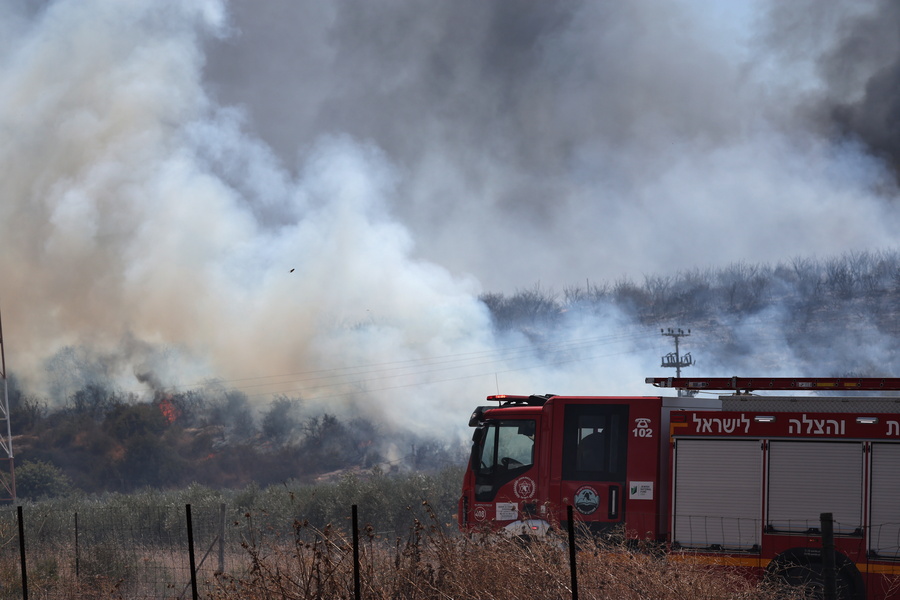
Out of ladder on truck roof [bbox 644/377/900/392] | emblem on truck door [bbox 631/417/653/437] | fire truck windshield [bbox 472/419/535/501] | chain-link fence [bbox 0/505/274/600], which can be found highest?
ladder on truck roof [bbox 644/377/900/392]

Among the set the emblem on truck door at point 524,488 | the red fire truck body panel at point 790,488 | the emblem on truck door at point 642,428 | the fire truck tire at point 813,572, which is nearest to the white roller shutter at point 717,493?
the red fire truck body panel at point 790,488

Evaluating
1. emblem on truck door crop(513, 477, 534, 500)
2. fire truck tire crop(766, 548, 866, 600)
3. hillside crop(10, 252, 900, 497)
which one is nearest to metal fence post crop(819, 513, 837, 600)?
fire truck tire crop(766, 548, 866, 600)

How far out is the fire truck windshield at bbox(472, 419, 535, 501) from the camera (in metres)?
14.0

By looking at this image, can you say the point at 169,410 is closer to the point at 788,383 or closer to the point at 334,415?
the point at 334,415

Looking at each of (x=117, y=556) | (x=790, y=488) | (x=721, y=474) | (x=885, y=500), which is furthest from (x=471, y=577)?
(x=117, y=556)

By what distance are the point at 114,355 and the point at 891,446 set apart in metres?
56.4

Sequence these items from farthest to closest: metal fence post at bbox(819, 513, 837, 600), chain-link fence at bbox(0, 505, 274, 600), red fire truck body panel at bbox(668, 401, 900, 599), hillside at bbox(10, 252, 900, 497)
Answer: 1. hillside at bbox(10, 252, 900, 497)
2. chain-link fence at bbox(0, 505, 274, 600)
3. red fire truck body panel at bbox(668, 401, 900, 599)
4. metal fence post at bbox(819, 513, 837, 600)

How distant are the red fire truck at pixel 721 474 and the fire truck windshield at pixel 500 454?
0.05ft

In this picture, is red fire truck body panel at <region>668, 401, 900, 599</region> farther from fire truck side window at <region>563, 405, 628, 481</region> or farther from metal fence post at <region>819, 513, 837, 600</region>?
metal fence post at <region>819, 513, 837, 600</region>

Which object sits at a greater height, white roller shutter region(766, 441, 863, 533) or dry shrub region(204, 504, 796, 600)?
white roller shutter region(766, 441, 863, 533)

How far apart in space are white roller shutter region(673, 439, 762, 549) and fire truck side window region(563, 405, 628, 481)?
3.25 feet

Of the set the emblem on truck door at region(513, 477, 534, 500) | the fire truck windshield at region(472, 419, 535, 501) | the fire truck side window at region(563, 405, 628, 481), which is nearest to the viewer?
the fire truck side window at region(563, 405, 628, 481)

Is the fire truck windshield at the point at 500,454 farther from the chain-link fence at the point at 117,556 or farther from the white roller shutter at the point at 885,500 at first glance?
the white roller shutter at the point at 885,500

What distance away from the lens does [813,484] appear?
39.2ft
